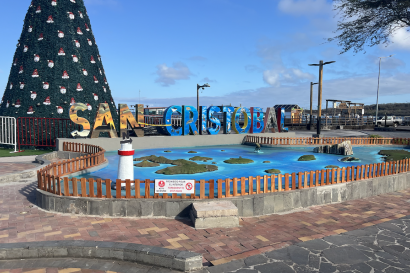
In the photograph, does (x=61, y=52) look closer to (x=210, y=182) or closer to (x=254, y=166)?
(x=254, y=166)

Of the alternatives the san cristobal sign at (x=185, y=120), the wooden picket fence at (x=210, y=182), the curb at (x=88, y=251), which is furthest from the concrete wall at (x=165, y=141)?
the curb at (x=88, y=251)

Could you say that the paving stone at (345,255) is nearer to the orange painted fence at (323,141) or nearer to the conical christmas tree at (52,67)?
the orange painted fence at (323,141)

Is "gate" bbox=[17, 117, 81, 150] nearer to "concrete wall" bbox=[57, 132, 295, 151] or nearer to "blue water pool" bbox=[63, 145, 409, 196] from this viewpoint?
"concrete wall" bbox=[57, 132, 295, 151]

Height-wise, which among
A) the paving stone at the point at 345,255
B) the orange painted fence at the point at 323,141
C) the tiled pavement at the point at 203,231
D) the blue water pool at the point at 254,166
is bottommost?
the tiled pavement at the point at 203,231

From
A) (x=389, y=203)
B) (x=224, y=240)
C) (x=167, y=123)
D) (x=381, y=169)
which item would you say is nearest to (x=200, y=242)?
(x=224, y=240)

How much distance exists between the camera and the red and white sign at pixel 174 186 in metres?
7.10

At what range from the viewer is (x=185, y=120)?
22.6m

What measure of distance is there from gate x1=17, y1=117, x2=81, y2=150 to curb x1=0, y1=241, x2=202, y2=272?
15704 millimetres

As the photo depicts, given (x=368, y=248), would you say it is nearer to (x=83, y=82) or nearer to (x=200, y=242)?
(x=200, y=242)

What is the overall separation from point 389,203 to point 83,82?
2016 cm

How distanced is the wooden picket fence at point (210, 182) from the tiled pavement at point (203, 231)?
69cm

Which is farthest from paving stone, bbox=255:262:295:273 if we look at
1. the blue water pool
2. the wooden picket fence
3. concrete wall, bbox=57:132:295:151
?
concrete wall, bbox=57:132:295:151

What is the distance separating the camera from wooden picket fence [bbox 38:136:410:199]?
7250 mm

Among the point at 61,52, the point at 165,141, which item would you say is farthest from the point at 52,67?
the point at 165,141
